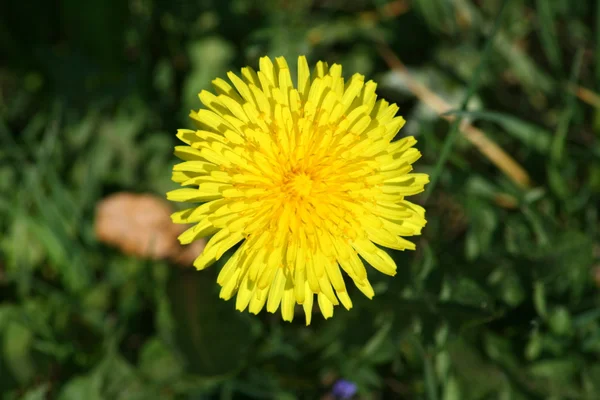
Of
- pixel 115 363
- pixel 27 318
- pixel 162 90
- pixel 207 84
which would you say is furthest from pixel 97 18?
pixel 115 363

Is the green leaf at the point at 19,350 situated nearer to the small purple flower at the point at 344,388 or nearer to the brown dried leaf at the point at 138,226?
the brown dried leaf at the point at 138,226

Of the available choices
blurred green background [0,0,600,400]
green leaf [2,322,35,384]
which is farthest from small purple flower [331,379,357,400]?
green leaf [2,322,35,384]

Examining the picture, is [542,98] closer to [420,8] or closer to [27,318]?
[420,8]

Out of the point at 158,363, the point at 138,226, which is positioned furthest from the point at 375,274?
the point at 138,226

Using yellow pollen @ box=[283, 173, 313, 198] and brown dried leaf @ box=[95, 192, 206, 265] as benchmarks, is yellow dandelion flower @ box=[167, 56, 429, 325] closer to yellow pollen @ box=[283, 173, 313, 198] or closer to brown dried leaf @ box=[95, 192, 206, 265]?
yellow pollen @ box=[283, 173, 313, 198]

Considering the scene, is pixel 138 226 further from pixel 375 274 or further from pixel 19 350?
pixel 375 274
